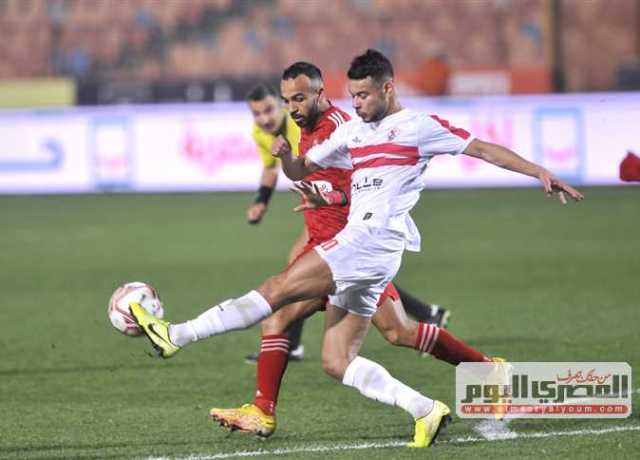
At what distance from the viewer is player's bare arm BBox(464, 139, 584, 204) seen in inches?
235

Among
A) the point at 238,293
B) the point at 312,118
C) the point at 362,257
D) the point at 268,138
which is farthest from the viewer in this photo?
the point at 238,293

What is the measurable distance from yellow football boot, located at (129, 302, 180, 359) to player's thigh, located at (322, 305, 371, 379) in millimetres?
A: 757

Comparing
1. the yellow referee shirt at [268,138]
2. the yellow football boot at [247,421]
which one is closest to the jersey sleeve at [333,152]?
the yellow football boot at [247,421]

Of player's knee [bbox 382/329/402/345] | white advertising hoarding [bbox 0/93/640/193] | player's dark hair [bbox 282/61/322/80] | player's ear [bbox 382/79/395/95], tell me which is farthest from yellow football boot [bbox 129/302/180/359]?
white advertising hoarding [bbox 0/93/640/193]

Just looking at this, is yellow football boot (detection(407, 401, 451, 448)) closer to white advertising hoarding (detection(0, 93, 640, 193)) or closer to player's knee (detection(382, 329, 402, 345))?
player's knee (detection(382, 329, 402, 345))

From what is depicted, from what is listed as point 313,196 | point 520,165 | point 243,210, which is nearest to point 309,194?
point 313,196

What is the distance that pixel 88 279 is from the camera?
522 inches

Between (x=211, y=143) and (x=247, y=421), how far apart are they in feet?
49.4

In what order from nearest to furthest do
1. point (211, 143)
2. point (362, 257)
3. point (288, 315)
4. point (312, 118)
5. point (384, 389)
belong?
point (362, 257)
point (384, 389)
point (288, 315)
point (312, 118)
point (211, 143)

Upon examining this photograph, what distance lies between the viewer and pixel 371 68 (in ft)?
20.2

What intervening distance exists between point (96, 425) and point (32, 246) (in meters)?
9.56

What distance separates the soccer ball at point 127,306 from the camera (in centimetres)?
620

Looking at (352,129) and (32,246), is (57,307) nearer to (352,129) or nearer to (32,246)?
(32,246)

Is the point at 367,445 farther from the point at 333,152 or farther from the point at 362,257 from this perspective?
the point at 333,152
